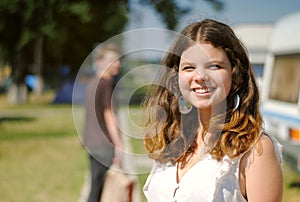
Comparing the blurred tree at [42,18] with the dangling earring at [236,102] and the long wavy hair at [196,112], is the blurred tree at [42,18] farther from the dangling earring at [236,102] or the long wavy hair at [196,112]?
the dangling earring at [236,102]

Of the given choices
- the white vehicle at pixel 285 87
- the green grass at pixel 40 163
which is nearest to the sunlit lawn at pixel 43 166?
the green grass at pixel 40 163

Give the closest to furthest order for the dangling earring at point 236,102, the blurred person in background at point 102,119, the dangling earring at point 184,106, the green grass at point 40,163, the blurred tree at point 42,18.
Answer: the dangling earring at point 236,102, the dangling earring at point 184,106, the blurred person in background at point 102,119, the green grass at point 40,163, the blurred tree at point 42,18

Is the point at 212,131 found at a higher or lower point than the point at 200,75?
lower

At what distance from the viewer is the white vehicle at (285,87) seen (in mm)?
7027

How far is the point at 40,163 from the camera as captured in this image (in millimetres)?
9508

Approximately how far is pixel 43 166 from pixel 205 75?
313 inches

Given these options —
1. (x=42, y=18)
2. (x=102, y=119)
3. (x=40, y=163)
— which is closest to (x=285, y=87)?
(x=40, y=163)

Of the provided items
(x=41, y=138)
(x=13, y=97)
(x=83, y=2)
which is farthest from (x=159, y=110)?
(x=13, y=97)

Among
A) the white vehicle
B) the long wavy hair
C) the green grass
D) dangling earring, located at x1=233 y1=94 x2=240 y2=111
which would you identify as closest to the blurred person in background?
the long wavy hair

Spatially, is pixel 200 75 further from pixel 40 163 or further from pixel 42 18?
pixel 42 18

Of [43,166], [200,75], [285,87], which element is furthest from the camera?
[43,166]

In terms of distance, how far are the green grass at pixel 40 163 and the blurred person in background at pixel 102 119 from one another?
2.45 meters

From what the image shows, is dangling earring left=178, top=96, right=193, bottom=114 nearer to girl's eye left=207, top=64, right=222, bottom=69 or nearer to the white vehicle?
girl's eye left=207, top=64, right=222, bottom=69

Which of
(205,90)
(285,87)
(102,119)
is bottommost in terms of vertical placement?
(285,87)
